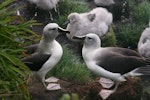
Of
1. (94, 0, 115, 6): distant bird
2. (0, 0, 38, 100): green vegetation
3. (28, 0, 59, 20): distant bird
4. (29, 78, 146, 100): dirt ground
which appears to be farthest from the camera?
(94, 0, 115, 6): distant bird

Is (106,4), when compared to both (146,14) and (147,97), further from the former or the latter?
(147,97)

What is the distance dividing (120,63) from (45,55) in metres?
0.95

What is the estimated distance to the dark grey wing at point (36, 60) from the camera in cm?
544

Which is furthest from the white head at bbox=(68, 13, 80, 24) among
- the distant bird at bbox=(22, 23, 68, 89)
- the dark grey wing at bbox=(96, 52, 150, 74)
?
the dark grey wing at bbox=(96, 52, 150, 74)

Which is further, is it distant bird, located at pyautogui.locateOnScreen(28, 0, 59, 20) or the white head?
distant bird, located at pyautogui.locateOnScreen(28, 0, 59, 20)

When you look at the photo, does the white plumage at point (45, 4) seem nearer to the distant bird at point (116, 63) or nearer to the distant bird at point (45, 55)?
the distant bird at point (45, 55)

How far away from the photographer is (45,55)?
18.0ft

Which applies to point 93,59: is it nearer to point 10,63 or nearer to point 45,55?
point 45,55

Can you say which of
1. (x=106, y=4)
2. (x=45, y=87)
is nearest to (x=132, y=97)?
(x=45, y=87)

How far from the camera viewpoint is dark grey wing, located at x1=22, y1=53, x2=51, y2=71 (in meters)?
5.44

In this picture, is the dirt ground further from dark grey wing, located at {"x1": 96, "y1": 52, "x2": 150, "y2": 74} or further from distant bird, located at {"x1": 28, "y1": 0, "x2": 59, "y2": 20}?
distant bird, located at {"x1": 28, "y1": 0, "x2": 59, "y2": 20}

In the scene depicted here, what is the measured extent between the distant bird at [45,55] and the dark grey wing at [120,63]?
0.57 meters

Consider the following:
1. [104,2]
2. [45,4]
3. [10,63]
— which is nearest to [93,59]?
[10,63]

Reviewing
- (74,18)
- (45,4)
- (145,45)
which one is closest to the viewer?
(145,45)
